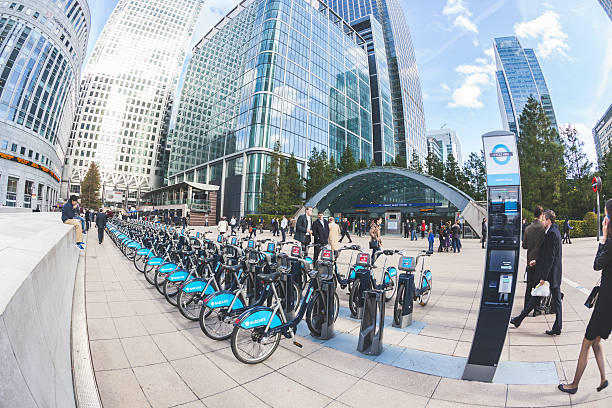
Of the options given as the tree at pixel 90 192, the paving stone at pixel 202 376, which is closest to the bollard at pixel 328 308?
the paving stone at pixel 202 376

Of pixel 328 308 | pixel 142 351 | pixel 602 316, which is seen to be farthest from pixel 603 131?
pixel 142 351

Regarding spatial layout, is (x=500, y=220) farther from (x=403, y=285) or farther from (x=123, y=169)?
(x=123, y=169)

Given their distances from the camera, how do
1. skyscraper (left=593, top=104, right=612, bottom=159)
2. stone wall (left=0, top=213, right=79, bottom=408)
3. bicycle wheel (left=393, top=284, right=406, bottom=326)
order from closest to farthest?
stone wall (left=0, top=213, right=79, bottom=408), bicycle wheel (left=393, top=284, right=406, bottom=326), skyscraper (left=593, top=104, right=612, bottom=159)

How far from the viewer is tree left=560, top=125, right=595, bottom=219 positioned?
2647 centimetres

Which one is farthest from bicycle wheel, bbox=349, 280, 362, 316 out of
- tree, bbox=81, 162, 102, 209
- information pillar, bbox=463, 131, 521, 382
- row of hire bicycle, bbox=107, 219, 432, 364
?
tree, bbox=81, 162, 102, 209

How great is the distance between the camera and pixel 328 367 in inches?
133

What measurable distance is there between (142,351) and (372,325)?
9.88 ft

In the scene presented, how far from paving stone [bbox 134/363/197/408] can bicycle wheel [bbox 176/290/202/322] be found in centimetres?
143

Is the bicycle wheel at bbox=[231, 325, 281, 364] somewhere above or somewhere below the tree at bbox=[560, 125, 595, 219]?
below

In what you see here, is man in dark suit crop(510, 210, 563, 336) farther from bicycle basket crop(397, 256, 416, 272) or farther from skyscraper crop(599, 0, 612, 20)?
skyscraper crop(599, 0, 612, 20)

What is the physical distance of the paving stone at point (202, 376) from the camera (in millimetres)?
2861

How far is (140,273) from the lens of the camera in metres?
8.33

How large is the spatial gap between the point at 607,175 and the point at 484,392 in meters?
42.5

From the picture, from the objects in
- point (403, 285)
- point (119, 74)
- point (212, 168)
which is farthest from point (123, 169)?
point (403, 285)
